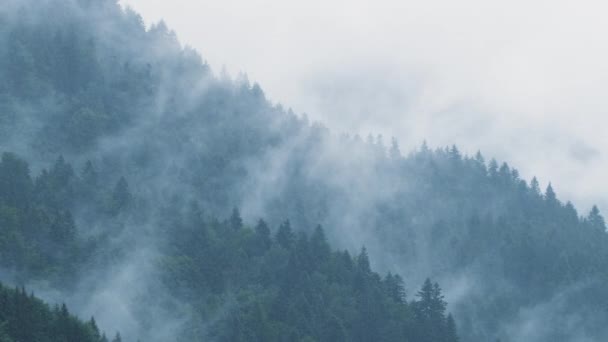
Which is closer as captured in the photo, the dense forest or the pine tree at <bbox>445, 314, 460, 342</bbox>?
the dense forest

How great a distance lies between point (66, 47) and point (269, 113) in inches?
1628

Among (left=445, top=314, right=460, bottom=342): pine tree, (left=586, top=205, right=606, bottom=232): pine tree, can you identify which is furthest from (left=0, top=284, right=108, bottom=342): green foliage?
(left=586, top=205, right=606, bottom=232): pine tree

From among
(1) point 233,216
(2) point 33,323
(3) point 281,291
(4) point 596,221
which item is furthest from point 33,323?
(4) point 596,221

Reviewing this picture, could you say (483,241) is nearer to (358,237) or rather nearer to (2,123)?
(358,237)

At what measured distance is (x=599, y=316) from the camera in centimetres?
15012

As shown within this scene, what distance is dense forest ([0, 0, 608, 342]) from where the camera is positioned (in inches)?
4560

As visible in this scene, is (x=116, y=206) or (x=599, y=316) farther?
(x=599, y=316)

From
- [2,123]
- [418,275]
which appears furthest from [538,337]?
[2,123]

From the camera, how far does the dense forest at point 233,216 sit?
116 meters

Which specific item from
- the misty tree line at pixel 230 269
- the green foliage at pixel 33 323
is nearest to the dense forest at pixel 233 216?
the misty tree line at pixel 230 269

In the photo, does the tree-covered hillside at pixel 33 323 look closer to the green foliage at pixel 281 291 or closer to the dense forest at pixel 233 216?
Result: the dense forest at pixel 233 216

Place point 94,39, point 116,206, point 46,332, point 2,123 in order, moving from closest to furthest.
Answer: point 46,332, point 116,206, point 2,123, point 94,39

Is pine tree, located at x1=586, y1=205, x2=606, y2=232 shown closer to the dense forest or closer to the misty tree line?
the dense forest

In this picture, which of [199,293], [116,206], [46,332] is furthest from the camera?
[116,206]
